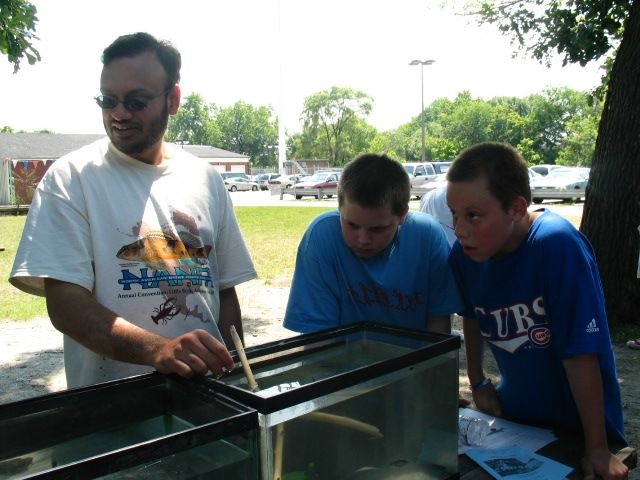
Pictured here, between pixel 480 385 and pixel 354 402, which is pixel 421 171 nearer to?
pixel 480 385

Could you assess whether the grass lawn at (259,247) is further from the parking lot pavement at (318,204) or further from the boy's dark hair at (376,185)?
the boy's dark hair at (376,185)

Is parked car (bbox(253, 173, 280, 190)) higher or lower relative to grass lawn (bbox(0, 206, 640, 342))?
higher

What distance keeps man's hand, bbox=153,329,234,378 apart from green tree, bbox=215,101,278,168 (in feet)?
305

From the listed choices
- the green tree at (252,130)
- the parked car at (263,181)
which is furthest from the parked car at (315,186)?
the green tree at (252,130)

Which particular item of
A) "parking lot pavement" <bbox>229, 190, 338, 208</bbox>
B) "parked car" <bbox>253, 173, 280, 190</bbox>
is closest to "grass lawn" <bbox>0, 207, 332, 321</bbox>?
"parking lot pavement" <bbox>229, 190, 338, 208</bbox>

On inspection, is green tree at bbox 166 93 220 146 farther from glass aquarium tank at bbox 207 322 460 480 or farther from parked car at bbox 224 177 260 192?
glass aquarium tank at bbox 207 322 460 480

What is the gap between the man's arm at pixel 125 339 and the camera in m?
1.25

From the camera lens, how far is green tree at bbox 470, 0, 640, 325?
215 inches

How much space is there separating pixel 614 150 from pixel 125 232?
504 cm

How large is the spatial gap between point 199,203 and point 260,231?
46.2ft

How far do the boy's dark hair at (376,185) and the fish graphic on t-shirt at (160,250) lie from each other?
48 cm

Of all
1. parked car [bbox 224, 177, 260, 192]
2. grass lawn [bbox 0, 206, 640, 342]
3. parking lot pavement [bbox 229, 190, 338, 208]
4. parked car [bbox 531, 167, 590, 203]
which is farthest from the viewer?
parked car [bbox 224, 177, 260, 192]

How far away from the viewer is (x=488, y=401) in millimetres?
1985

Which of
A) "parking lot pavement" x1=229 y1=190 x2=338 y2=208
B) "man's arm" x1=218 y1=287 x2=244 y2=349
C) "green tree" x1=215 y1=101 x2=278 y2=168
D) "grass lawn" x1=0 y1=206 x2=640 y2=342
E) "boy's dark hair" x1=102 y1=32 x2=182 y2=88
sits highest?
"green tree" x1=215 y1=101 x2=278 y2=168
